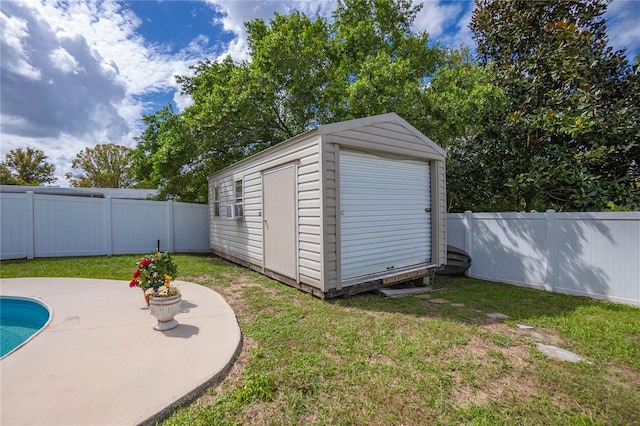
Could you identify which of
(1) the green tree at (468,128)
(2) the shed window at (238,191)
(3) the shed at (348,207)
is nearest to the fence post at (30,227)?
(2) the shed window at (238,191)

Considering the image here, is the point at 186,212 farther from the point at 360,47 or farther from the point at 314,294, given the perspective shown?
the point at 360,47

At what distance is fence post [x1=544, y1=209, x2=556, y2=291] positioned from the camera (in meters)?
5.27

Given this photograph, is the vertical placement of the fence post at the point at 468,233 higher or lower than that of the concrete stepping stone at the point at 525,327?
higher

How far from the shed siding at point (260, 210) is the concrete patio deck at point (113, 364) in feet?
5.04

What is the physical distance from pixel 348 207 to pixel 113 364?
355 centimetres

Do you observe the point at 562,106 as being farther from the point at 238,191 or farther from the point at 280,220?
the point at 238,191

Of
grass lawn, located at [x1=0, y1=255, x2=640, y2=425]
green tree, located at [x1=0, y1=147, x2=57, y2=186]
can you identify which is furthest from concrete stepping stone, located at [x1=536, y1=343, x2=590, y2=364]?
green tree, located at [x1=0, y1=147, x2=57, y2=186]

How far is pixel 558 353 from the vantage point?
2.86 meters

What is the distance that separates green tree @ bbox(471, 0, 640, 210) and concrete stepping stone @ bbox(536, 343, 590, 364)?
4.89 m

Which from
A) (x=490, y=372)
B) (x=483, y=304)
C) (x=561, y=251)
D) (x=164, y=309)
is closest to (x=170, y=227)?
(x=164, y=309)

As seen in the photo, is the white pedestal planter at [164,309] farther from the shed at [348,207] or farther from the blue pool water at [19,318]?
the shed at [348,207]

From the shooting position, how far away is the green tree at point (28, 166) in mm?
25772

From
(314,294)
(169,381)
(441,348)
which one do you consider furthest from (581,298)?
(169,381)

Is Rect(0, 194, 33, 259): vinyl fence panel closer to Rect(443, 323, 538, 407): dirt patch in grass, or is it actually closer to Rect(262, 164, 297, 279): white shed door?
Rect(262, 164, 297, 279): white shed door
